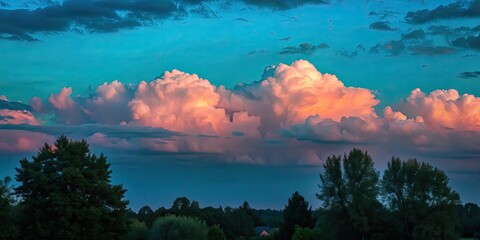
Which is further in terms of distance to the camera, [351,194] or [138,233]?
[138,233]

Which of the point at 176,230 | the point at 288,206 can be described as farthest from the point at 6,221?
the point at 288,206

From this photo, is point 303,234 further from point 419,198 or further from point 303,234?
point 419,198

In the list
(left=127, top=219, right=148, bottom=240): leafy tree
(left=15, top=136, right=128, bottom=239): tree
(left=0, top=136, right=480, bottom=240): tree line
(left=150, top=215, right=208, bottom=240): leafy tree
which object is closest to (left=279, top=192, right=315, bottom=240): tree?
(left=0, top=136, right=480, bottom=240): tree line

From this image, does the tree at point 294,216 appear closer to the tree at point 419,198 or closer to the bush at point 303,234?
the bush at point 303,234

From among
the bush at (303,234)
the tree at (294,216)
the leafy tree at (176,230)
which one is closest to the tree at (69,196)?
the leafy tree at (176,230)

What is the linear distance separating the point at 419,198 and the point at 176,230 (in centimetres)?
3249

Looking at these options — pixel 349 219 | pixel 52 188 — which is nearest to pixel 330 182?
pixel 349 219

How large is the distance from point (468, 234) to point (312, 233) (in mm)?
41013

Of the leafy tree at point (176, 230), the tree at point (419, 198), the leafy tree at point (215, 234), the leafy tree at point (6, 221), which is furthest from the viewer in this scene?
the leafy tree at point (215, 234)

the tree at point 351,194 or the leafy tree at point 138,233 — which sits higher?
the tree at point 351,194

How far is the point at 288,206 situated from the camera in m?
97.1

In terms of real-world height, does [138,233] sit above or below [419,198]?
below

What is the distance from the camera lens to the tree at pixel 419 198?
8375 cm

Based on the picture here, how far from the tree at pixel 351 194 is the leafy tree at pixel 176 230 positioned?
1813 cm
